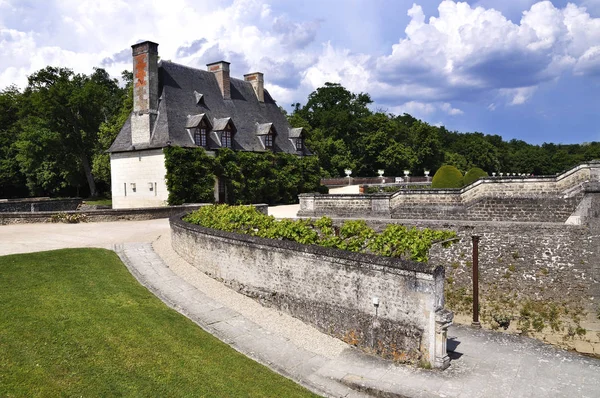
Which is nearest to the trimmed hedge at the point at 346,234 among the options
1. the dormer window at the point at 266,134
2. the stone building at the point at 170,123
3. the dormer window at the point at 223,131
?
the stone building at the point at 170,123

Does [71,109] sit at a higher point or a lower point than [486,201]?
higher

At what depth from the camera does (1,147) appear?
155ft

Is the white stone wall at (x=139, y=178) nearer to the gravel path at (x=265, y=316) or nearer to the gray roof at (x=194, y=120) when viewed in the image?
the gray roof at (x=194, y=120)

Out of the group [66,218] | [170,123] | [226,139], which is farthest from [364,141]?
[66,218]

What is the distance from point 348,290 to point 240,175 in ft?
76.6

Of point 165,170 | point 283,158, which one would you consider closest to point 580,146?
point 283,158

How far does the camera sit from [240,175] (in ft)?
105

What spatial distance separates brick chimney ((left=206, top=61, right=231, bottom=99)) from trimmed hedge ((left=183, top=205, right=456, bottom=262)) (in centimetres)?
2307

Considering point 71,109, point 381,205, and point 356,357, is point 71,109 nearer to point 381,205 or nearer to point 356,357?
point 381,205

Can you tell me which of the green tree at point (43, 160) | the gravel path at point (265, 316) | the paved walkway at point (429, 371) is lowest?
the paved walkway at point (429, 371)

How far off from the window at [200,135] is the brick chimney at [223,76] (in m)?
5.61

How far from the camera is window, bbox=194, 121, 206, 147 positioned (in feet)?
99.6

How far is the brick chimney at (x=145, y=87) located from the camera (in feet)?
95.2

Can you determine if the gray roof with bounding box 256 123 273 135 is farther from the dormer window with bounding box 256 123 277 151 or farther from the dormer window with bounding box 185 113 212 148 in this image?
the dormer window with bounding box 185 113 212 148
